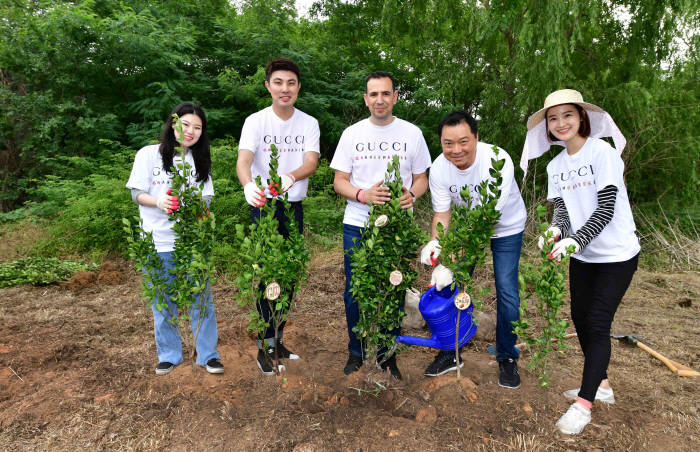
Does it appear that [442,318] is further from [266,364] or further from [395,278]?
[266,364]

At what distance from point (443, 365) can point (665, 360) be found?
1917mm

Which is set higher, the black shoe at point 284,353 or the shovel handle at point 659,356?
the black shoe at point 284,353

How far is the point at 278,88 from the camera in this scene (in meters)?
3.16

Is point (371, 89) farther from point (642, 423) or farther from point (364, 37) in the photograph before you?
point (364, 37)

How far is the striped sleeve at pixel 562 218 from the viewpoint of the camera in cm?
276

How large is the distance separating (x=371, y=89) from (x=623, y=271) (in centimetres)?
187

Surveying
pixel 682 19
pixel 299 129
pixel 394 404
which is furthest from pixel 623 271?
pixel 682 19

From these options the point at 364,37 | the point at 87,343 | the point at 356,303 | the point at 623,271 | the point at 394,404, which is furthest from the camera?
the point at 364,37

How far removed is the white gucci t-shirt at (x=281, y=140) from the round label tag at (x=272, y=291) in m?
0.78

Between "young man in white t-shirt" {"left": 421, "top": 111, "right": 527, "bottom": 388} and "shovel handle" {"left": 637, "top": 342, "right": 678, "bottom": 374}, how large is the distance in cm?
146

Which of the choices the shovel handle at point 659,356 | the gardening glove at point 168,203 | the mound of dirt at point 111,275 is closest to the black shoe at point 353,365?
the gardening glove at point 168,203

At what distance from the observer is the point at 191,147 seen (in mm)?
3250

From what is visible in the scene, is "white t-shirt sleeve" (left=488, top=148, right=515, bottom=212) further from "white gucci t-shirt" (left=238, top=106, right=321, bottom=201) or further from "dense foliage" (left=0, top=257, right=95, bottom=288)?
"dense foliage" (left=0, top=257, right=95, bottom=288)

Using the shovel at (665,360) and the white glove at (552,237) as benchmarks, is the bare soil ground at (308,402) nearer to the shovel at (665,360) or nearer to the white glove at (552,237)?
the shovel at (665,360)
